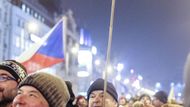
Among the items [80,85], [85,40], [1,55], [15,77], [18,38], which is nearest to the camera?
[15,77]

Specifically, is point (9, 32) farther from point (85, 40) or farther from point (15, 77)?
point (15, 77)

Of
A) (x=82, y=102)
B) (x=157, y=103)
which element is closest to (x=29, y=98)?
(x=82, y=102)

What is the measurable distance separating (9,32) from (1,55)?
321cm

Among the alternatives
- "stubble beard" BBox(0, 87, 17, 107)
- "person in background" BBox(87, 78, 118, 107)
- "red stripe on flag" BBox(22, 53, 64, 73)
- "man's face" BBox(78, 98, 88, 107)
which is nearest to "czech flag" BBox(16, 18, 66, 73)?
"red stripe on flag" BBox(22, 53, 64, 73)

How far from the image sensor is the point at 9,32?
53.2m

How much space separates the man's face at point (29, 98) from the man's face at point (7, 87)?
27.5 inches

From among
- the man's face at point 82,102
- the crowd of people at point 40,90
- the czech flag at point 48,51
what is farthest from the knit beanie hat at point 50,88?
the czech flag at point 48,51

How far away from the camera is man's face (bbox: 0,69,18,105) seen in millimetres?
3385

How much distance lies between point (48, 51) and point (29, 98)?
5.27 m

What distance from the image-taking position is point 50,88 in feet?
8.93

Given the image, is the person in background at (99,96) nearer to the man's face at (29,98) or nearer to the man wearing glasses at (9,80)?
the man wearing glasses at (9,80)

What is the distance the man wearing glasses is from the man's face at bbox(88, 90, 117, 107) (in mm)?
753

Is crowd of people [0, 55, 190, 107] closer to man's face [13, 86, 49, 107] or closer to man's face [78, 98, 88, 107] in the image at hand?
man's face [13, 86, 49, 107]

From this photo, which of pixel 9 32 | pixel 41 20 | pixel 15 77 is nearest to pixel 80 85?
pixel 41 20
